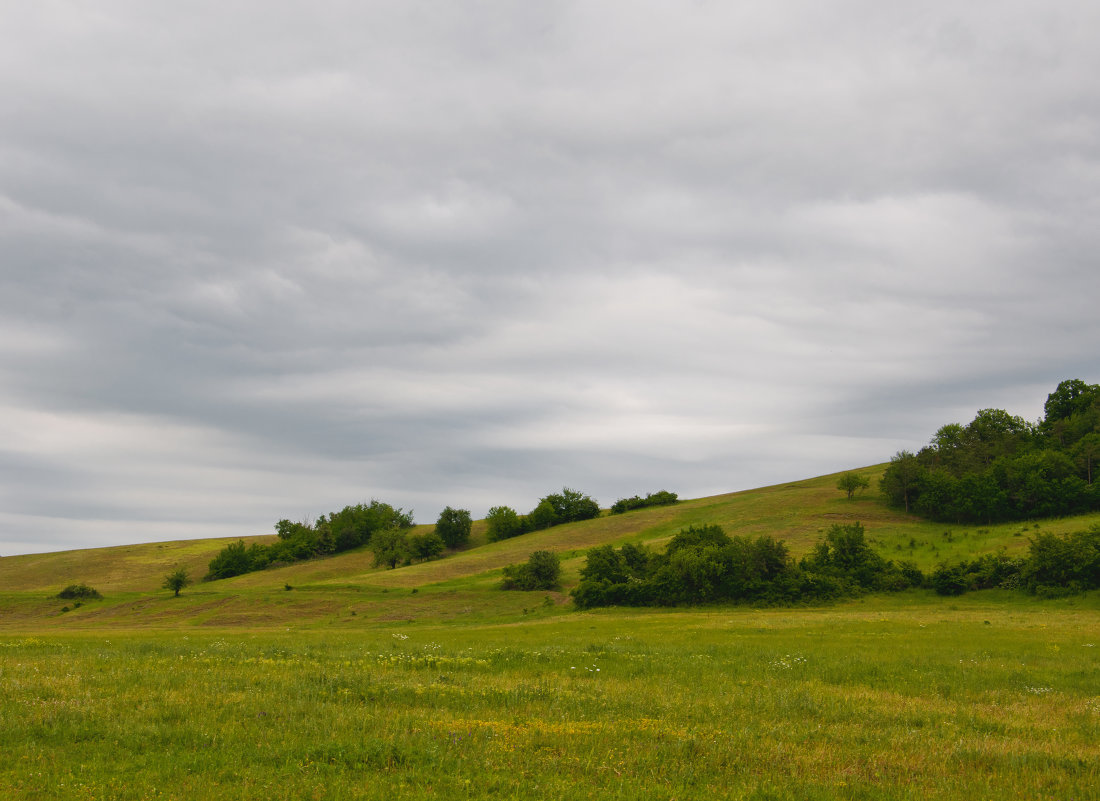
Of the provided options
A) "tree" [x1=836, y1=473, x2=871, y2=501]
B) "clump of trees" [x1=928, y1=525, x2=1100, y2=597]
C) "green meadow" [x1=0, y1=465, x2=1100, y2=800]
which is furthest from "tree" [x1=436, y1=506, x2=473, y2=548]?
"green meadow" [x1=0, y1=465, x2=1100, y2=800]

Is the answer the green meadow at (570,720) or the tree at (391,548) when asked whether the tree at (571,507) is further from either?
the green meadow at (570,720)

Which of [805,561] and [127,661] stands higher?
[127,661]

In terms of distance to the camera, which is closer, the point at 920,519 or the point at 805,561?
the point at 805,561

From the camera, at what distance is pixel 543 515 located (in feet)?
531

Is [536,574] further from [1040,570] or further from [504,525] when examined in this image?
[504,525]

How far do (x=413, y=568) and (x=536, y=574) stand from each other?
33.3 meters

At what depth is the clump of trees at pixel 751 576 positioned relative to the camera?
64.7 m

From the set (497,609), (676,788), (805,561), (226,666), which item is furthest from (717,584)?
(676,788)

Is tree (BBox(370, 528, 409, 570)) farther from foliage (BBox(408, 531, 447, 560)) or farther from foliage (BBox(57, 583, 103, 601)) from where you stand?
foliage (BBox(57, 583, 103, 601))

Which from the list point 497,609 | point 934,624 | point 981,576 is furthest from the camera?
point 497,609

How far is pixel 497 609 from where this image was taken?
240ft

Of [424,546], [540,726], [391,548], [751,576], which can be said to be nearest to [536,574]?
[751,576]

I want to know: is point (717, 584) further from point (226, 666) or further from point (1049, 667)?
point (226, 666)

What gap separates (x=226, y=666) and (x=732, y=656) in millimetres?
18068
